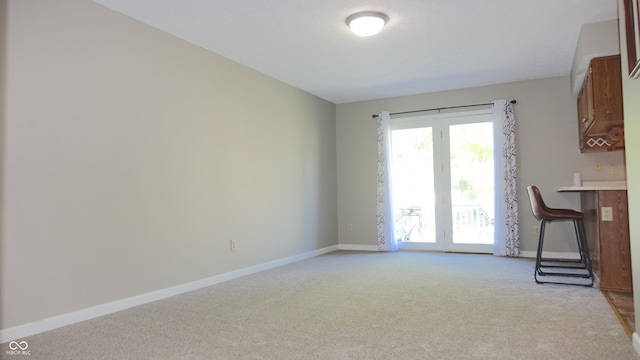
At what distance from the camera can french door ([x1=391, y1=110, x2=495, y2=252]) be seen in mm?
6082

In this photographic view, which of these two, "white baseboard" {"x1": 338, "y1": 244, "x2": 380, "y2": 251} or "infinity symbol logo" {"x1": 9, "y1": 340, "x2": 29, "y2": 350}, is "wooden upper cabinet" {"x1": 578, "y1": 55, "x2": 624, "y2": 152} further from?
"infinity symbol logo" {"x1": 9, "y1": 340, "x2": 29, "y2": 350}

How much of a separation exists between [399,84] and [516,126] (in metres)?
1.72

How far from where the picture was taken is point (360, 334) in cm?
260

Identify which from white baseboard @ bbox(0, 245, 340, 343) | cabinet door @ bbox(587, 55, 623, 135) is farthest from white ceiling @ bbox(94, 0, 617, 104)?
white baseboard @ bbox(0, 245, 340, 343)

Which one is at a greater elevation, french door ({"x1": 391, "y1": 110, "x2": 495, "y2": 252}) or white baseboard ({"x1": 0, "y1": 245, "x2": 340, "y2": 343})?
Answer: french door ({"x1": 391, "y1": 110, "x2": 495, "y2": 252})

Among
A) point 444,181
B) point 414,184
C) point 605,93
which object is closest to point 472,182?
point 444,181

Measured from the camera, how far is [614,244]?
3.67m

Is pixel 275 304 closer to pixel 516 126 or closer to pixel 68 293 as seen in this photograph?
pixel 68 293

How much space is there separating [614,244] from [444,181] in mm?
2770

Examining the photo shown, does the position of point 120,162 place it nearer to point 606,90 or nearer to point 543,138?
point 606,90

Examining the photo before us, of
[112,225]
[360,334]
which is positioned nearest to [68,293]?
[112,225]

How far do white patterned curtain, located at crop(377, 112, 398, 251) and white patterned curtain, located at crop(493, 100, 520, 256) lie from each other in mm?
1480

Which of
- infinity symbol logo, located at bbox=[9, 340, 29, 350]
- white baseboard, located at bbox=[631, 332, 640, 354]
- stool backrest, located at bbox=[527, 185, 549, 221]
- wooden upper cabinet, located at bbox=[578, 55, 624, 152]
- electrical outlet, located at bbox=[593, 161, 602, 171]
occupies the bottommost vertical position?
infinity symbol logo, located at bbox=[9, 340, 29, 350]

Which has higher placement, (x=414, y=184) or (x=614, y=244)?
(x=414, y=184)
